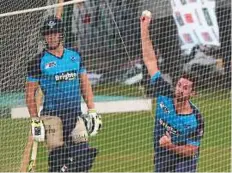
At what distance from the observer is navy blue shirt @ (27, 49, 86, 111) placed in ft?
20.6

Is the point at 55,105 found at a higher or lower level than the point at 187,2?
lower

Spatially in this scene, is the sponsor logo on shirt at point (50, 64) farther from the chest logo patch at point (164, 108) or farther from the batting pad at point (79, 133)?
the chest logo patch at point (164, 108)

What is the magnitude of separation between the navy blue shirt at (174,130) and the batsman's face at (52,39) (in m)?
0.91

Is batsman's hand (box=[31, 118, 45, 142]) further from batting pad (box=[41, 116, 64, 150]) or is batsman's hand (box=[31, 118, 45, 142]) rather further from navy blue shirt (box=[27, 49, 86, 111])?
navy blue shirt (box=[27, 49, 86, 111])

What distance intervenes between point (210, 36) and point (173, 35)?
85 cm

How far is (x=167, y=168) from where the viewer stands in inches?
229

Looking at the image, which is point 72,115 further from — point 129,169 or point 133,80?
point 133,80

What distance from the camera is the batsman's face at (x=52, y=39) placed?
617cm

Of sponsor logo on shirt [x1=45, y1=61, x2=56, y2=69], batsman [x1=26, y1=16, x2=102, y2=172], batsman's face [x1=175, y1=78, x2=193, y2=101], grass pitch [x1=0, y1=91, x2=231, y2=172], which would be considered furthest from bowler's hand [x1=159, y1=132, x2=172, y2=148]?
grass pitch [x1=0, y1=91, x2=231, y2=172]

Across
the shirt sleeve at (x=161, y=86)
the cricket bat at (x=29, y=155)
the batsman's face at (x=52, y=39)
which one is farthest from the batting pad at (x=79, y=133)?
the shirt sleeve at (x=161, y=86)

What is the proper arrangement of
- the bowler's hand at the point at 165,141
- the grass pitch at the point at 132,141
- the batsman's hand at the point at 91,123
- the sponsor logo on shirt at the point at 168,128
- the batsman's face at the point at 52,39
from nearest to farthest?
the bowler's hand at the point at 165,141 < the sponsor logo on shirt at the point at 168,128 < the batsman's face at the point at 52,39 < the batsman's hand at the point at 91,123 < the grass pitch at the point at 132,141

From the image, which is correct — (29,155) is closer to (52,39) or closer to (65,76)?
(65,76)

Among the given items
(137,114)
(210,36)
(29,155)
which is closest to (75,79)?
(29,155)

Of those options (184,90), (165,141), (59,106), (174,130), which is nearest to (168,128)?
(174,130)
